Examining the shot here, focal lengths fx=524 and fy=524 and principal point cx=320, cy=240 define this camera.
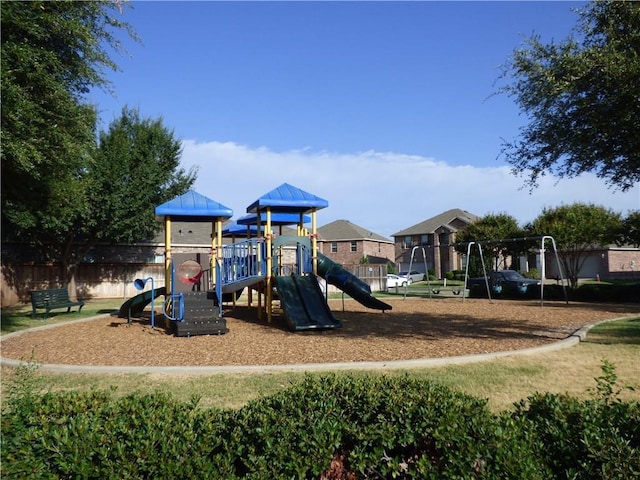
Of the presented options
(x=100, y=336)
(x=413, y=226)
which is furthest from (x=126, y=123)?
(x=413, y=226)

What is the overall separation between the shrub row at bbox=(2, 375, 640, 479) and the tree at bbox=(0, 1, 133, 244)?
702cm

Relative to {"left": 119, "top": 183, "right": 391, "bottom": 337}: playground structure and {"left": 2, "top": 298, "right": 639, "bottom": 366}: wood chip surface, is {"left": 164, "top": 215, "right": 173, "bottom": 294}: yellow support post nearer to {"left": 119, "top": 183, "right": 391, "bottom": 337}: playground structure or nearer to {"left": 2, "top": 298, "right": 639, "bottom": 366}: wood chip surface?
{"left": 119, "top": 183, "right": 391, "bottom": 337}: playground structure

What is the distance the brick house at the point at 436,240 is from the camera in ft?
184

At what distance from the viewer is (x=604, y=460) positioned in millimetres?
2912

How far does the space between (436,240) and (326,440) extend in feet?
184

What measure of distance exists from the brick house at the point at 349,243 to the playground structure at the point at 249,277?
128ft

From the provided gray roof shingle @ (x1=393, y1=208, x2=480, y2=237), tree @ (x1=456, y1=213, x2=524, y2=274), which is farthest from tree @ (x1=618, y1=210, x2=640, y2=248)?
gray roof shingle @ (x1=393, y1=208, x2=480, y2=237)

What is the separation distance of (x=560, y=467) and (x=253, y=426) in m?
1.82

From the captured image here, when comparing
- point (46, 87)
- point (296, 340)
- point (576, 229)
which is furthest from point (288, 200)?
point (576, 229)

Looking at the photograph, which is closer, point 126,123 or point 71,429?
point 71,429

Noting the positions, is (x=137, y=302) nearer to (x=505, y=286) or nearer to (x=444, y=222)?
(x=505, y=286)

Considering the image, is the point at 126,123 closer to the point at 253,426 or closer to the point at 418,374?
the point at 418,374

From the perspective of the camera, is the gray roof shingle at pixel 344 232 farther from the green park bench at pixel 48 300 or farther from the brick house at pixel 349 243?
the green park bench at pixel 48 300

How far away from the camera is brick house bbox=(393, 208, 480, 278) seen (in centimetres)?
5603
